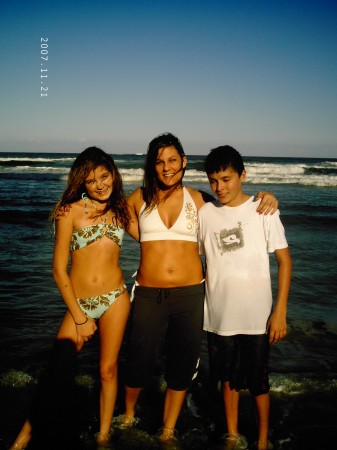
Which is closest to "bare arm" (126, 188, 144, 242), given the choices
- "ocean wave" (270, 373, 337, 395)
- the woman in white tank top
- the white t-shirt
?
the woman in white tank top

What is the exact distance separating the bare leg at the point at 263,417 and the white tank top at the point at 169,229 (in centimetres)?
140

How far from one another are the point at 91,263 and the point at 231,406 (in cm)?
169

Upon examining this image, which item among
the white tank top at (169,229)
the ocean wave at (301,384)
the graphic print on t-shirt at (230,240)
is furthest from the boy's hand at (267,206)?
the ocean wave at (301,384)

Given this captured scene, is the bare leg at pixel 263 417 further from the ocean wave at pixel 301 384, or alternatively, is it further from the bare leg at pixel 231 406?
the ocean wave at pixel 301 384

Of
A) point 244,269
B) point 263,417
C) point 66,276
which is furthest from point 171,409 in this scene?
point 66,276

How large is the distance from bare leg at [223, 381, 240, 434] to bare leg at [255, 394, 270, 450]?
0.19 meters

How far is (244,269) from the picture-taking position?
2.88 metres

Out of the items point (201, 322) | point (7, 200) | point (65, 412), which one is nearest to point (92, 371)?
point (65, 412)

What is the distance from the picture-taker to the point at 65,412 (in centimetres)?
354

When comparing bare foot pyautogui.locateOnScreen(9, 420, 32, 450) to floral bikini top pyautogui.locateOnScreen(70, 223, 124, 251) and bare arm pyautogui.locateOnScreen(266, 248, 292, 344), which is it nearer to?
floral bikini top pyautogui.locateOnScreen(70, 223, 124, 251)

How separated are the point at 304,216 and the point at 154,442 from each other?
1238 cm

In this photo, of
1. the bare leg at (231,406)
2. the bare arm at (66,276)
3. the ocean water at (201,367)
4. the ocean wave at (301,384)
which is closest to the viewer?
the bare arm at (66,276)

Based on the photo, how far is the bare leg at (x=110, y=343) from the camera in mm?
2926

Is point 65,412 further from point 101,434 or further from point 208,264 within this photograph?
point 208,264
